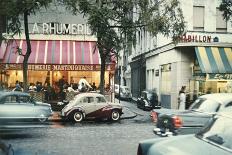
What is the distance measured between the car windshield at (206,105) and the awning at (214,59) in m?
17.5

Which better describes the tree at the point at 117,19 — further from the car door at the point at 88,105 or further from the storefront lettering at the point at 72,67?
the car door at the point at 88,105

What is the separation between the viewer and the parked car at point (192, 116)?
12352mm

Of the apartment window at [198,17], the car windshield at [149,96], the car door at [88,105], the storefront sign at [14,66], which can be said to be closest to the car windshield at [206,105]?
the car door at [88,105]

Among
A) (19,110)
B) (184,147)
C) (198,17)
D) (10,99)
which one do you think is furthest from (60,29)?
(184,147)

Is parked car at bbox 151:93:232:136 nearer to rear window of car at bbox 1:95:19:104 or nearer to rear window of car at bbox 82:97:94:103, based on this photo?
rear window of car at bbox 1:95:19:104

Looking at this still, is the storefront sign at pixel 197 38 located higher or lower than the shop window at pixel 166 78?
higher

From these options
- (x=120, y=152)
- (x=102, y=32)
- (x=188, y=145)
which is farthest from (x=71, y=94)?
(x=188, y=145)

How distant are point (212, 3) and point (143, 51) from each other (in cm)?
1506

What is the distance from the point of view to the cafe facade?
3041 cm

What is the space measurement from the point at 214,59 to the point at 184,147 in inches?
1047

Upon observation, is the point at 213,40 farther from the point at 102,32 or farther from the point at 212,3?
the point at 102,32

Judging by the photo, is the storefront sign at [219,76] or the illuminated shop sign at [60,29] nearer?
the storefront sign at [219,76]

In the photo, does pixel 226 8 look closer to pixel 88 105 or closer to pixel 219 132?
pixel 88 105

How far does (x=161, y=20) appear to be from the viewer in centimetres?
2603
